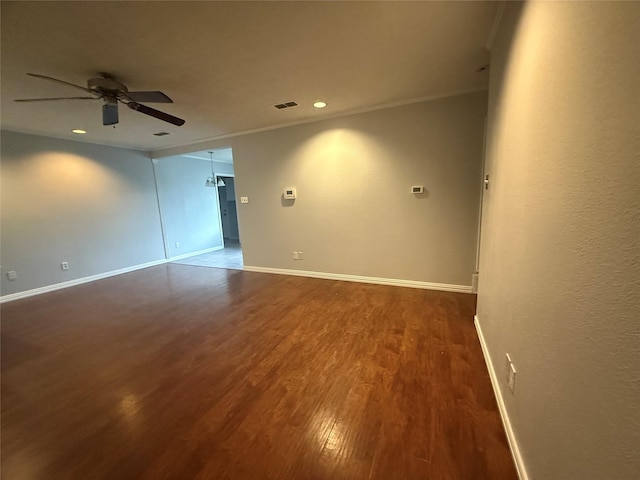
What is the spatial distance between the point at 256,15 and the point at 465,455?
2.85m

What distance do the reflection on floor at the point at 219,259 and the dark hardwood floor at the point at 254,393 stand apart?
2169mm

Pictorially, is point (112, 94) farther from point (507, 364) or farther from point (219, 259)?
point (219, 259)

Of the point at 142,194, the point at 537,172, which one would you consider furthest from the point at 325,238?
the point at 142,194

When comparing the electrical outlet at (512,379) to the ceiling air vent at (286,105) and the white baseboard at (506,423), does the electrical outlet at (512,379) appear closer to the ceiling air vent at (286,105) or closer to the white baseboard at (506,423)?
the white baseboard at (506,423)

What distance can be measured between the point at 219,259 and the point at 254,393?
466 cm

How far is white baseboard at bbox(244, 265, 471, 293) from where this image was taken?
3555 millimetres

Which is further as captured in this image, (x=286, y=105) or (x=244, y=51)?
(x=286, y=105)

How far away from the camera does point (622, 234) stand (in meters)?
0.62

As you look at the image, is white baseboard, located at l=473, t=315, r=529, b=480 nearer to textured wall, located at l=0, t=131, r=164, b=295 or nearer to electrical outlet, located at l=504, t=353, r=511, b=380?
electrical outlet, located at l=504, t=353, r=511, b=380

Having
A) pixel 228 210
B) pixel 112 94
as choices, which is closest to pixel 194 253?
pixel 228 210

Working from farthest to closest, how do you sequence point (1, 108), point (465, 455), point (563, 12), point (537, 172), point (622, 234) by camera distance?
point (1, 108)
point (465, 455)
point (537, 172)
point (563, 12)
point (622, 234)

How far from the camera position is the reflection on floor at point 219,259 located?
551 centimetres

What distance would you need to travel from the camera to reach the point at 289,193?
442cm

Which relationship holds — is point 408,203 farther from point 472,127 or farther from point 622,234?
point 622,234
